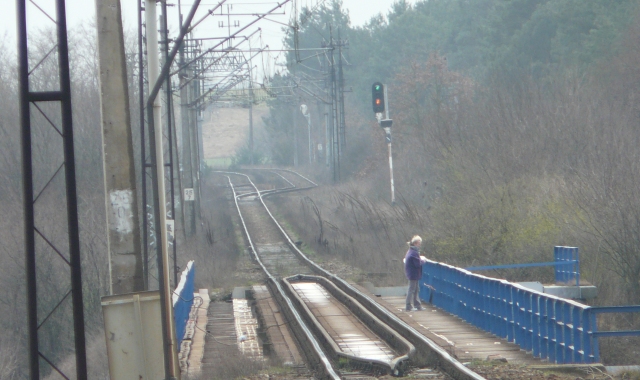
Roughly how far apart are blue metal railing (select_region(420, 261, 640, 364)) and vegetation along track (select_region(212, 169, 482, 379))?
151 cm

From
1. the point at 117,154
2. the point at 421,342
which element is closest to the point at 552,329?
the point at 421,342

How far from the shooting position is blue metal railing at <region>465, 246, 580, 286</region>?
17938 mm

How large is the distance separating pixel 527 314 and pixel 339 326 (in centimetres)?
463

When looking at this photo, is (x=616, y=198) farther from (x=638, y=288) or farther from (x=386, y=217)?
(x=386, y=217)

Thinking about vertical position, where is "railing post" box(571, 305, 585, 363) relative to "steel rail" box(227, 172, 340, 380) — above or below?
above

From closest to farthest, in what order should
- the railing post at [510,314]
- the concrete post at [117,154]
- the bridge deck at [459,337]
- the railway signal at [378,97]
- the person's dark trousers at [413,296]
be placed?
the concrete post at [117,154], the bridge deck at [459,337], the railing post at [510,314], the person's dark trousers at [413,296], the railway signal at [378,97]

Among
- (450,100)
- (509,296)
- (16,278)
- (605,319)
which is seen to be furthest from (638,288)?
(450,100)

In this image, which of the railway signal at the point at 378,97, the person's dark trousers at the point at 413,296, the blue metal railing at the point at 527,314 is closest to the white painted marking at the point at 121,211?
the blue metal railing at the point at 527,314

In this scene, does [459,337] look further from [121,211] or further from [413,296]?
[121,211]

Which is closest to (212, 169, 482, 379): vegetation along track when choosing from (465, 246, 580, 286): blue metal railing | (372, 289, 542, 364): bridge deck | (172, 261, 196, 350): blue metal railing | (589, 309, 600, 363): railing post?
(372, 289, 542, 364): bridge deck

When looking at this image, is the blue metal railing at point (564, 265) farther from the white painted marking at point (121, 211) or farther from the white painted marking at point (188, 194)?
the white painted marking at point (188, 194)

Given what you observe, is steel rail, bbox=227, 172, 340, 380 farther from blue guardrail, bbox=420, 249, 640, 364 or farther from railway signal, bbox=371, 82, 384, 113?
railway signal, bbox=371, 82, 384, 113

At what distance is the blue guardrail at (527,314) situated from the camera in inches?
420

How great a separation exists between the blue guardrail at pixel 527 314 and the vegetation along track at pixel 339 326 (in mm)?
1512
